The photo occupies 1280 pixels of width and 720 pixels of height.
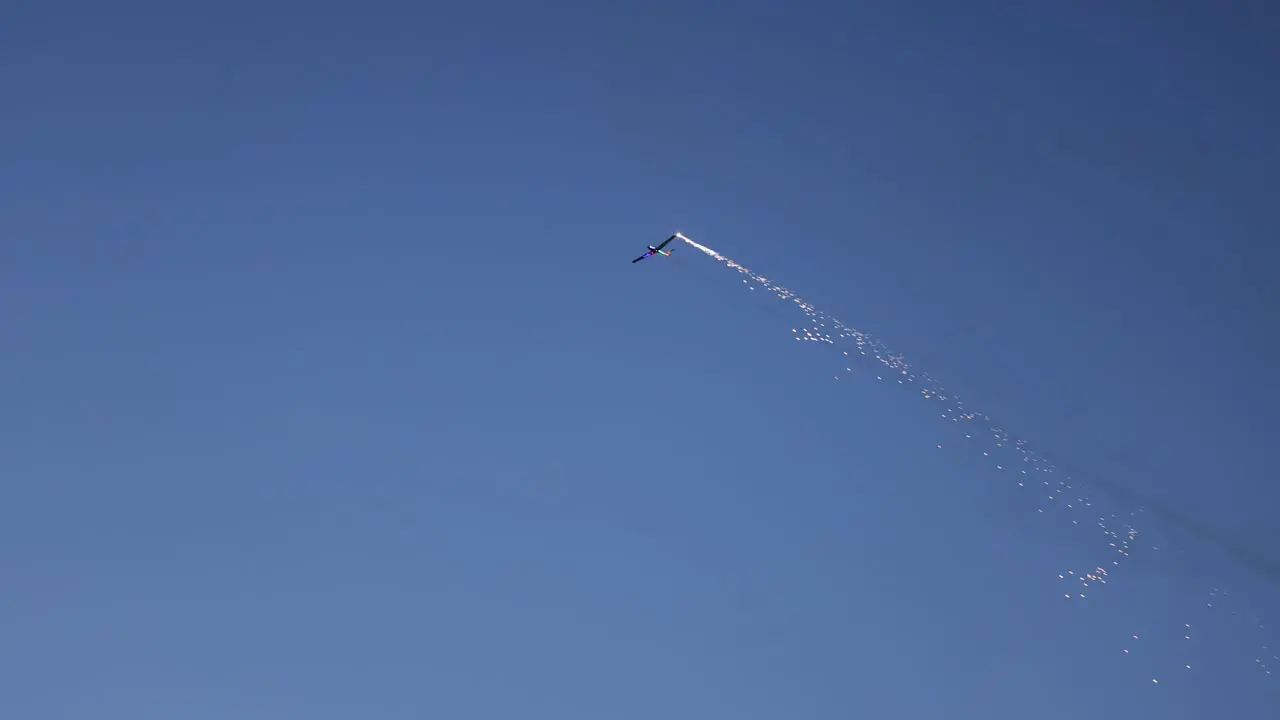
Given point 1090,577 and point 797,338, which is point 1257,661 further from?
point 797,338

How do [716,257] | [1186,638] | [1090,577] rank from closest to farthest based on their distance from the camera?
[1186,638] < [1090,577] < [716,257]

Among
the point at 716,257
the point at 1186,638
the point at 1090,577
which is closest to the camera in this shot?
the point at 1186,638

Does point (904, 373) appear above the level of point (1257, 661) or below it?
above

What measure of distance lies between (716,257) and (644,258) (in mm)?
5011

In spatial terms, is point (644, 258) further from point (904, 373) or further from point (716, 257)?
point (904, 373)

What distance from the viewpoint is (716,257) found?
52.2 meters

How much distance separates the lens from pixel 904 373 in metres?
52.4

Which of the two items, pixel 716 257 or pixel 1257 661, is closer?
pixel 1257 661

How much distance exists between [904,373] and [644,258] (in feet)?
63.0

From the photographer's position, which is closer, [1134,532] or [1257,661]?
[1257,661]

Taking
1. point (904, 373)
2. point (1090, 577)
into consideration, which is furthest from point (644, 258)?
point (1090, 577)

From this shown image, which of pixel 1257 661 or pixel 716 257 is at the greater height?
pixel 716 257

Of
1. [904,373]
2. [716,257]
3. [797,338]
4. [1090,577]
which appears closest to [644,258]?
[716,257]

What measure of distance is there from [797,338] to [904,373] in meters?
8.41
